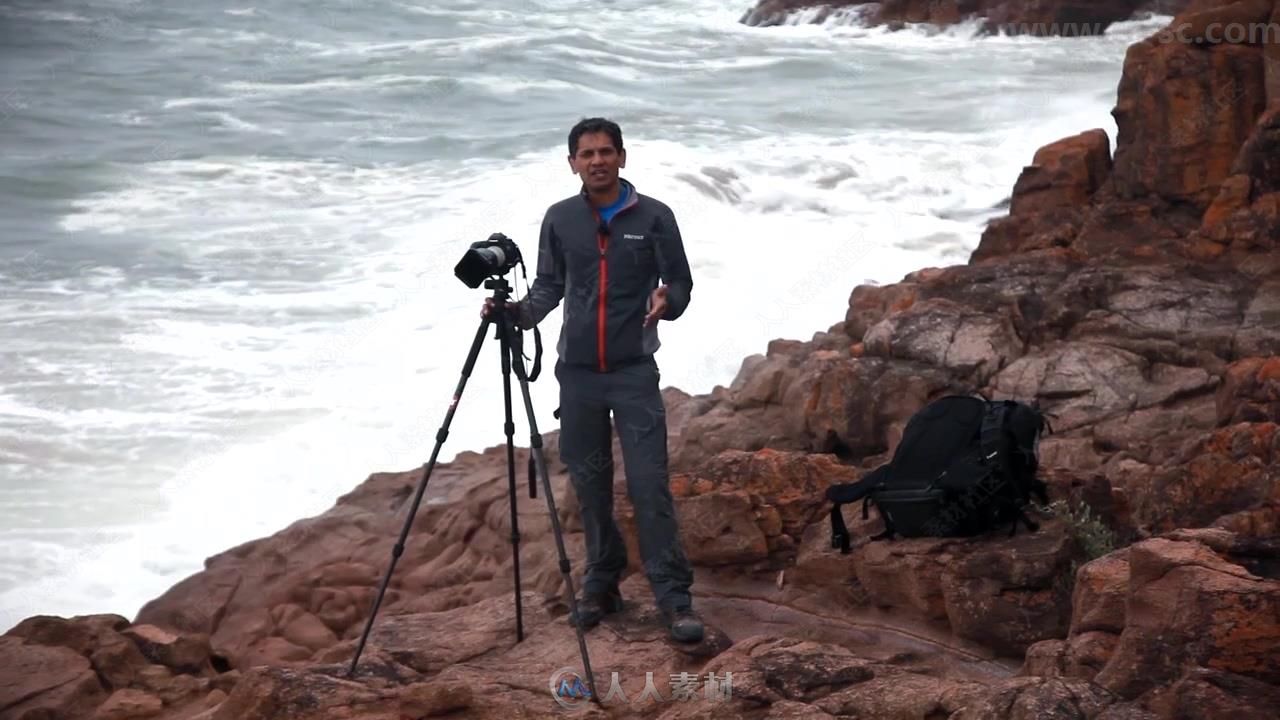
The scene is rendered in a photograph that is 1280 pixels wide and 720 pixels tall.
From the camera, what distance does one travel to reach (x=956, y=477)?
5.31 m

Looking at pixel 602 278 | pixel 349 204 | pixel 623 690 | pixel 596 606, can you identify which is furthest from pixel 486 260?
pixel 349 204

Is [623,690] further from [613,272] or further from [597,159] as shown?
[597,159]

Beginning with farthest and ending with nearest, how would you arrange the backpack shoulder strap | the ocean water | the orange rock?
the ocean water → the orange rock → the backpack shoulder strap

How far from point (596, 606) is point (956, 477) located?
128 cm

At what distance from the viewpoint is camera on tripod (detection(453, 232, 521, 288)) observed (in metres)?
4.85

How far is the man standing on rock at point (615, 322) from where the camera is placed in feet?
16.3

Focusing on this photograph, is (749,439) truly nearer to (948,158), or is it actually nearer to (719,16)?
(948,158)

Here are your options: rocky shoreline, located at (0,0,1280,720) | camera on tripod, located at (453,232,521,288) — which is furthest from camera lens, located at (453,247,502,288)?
rocky shoreline, located at (0,0,1280,720)

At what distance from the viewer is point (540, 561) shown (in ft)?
24.2

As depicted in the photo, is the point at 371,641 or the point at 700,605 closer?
the point at 371,641

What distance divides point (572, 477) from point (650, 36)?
88.6 feet

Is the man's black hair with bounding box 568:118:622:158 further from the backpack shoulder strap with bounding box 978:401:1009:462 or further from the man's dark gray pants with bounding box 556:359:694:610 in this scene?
the backpack shoulder strap with bounding box 978:401:1009:462

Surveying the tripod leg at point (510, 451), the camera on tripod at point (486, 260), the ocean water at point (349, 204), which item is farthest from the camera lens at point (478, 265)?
the ocean water at point (349, 204)

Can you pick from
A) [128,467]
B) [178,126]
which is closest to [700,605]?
[128,467]
